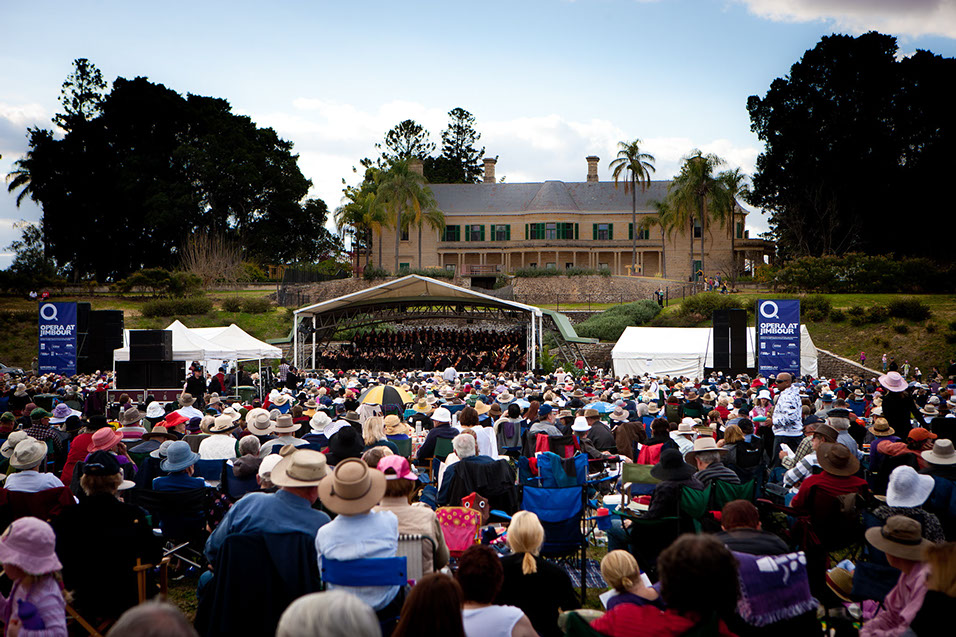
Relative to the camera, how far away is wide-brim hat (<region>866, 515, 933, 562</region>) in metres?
3.59

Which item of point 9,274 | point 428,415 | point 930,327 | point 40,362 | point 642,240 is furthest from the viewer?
point 642,240

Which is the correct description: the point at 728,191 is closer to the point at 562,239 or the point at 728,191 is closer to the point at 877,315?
the point at 562,239

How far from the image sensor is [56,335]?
1788cm

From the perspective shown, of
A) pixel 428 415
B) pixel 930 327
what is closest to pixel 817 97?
pixel 930 327

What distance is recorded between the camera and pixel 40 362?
17938 millimetres

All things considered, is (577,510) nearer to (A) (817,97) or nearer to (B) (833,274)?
(B) (833,274)

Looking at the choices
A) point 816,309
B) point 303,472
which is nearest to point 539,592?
point 303,472

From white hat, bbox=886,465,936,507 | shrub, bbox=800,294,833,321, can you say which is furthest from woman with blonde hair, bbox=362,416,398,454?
shrub, bbox=800,294,833,321

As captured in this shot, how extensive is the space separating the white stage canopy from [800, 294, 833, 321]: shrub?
992 cm

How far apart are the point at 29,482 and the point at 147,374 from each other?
11690mm

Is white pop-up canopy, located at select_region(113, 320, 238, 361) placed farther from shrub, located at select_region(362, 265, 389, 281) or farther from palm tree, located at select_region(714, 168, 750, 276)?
palm tree, located at select_region(714, 168, 750, 276)

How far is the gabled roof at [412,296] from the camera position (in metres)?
26.4

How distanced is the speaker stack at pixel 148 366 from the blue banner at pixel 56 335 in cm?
273

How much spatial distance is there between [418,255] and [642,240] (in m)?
16.4
